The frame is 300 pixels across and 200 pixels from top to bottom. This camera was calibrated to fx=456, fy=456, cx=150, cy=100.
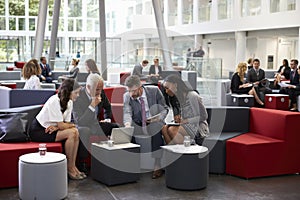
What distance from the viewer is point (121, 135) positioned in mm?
5328

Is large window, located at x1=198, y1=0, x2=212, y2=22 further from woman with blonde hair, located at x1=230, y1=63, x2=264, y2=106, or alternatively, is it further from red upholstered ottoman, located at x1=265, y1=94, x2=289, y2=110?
red upholstered ottoman, located at x1=265, y1=94, x2=289, y2=110

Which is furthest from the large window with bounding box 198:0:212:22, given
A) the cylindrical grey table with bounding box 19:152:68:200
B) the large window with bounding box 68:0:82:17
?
the cylindrical grey table with bounding box 19:152:68:200

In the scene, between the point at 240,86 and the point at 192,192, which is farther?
the point at 240,86

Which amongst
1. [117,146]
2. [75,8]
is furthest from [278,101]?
[75,8]

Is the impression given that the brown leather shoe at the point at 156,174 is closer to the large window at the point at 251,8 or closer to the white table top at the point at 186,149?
the white table top at the point at 186,149

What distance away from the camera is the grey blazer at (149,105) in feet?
18.8

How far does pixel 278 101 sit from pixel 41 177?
18.7 ft

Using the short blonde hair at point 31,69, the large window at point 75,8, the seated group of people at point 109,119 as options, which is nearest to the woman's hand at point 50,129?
the seated group of people at point 109,119

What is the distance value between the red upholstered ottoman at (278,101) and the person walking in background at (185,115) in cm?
358

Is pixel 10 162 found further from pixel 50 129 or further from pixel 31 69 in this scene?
pixel 31 69

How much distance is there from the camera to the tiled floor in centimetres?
488

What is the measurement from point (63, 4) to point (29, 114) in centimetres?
3005

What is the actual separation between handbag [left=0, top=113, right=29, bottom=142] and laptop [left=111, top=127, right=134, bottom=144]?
1.06 m

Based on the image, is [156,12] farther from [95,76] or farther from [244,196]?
[244,196]
